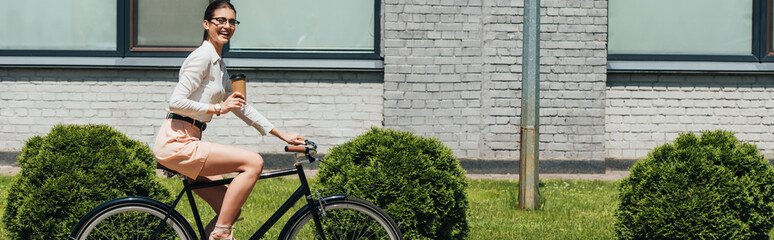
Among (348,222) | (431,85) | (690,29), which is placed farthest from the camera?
(690,29)

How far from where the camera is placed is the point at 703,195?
17.1 ft

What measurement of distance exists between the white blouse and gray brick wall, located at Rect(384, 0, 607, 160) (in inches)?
213

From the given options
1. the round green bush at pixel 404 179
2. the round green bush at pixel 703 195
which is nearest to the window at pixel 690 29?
the round green bush at pixel 703 195

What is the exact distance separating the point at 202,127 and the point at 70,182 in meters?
1.32

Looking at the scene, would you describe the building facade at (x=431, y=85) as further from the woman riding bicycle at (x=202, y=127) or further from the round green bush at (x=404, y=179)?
the woman riding bicycle at (x=202, y=127)

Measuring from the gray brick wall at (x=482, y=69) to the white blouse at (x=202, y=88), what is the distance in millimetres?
5418

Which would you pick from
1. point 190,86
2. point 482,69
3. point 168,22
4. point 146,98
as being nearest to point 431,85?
point 482,69

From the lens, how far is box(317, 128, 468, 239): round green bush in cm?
516

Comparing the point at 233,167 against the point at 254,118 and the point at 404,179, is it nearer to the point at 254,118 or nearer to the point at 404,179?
the point at 254,118

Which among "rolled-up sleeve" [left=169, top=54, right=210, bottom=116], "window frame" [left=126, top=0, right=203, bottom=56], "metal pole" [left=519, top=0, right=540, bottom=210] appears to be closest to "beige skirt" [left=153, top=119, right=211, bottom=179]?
"rolled-up sleeve" [left=169, top=54, right=210, bottom=116]

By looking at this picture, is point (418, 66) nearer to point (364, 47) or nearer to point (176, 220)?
point (364, 47)

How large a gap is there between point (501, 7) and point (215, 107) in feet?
19.7

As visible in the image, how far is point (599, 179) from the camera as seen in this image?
9602mm

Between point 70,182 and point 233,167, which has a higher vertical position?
point 233,167
